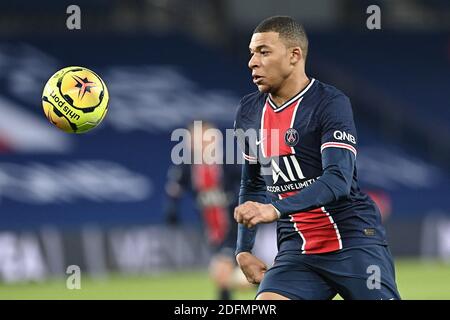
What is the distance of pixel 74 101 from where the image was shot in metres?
7.02

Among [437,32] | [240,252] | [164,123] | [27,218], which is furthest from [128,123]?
[240,252]

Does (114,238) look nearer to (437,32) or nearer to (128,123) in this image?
(128,123)

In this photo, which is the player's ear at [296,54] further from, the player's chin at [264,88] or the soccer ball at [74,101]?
the soccer ball at [74,101]

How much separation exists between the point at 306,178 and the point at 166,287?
27.2ft

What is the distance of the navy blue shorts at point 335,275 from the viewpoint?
20.2ft

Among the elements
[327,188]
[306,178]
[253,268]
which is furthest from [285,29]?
[253,268]

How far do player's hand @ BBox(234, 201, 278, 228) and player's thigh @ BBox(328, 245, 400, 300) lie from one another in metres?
0.82

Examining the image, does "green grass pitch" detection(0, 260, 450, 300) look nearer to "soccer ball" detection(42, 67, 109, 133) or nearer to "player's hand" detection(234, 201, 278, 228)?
"soccer ball" detection(42, 67, 109, 133)

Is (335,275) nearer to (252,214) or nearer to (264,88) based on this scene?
(252,214)

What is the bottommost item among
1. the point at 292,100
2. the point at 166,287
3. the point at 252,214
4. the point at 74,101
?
the point at 252,214

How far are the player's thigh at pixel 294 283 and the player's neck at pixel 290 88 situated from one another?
0.94 m

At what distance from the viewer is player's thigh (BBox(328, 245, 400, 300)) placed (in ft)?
20.0

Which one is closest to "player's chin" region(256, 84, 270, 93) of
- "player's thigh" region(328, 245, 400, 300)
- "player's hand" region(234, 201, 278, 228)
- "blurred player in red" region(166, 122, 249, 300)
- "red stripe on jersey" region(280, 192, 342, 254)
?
"red stripe on jersey" region(280, 192, 342, 254)

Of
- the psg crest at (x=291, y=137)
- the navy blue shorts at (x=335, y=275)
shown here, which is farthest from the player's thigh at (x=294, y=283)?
the psg crest at (x=291, y=137)
